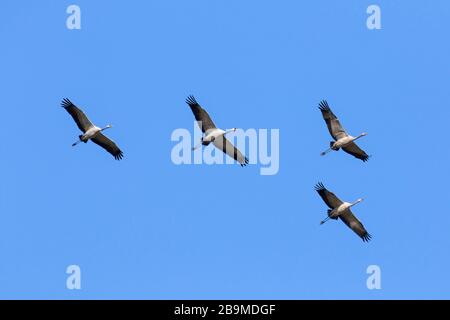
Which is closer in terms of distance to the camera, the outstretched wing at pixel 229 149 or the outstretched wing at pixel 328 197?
the outstretched wing at pixel 328 197

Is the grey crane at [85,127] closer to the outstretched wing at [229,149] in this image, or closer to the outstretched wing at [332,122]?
the outstretched wing at [229,149]

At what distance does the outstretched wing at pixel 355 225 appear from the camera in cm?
5444

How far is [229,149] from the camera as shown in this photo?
55.7m

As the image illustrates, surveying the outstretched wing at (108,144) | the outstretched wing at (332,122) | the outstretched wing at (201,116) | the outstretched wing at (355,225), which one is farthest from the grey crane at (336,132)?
the outstretched wing at (108,144)

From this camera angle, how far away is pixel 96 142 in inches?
2175

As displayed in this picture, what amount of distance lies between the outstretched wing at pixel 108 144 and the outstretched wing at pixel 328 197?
343 inches

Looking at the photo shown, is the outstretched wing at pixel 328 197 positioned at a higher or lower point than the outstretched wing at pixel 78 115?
lower

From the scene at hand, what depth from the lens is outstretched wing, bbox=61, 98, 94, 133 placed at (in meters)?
53.2
